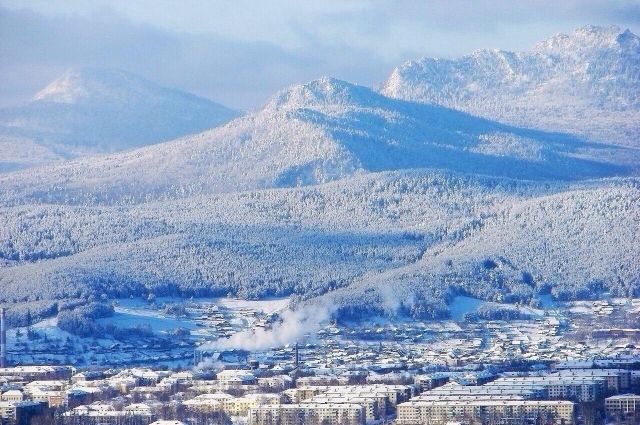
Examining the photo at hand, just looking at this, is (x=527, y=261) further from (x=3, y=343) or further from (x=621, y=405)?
(x=621, y=405)

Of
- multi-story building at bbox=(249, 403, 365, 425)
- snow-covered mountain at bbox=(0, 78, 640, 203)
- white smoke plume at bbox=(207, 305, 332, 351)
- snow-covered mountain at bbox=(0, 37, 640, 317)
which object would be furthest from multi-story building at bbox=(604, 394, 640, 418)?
snow-covered mountain at bbox=(0, 78, 640, 203)

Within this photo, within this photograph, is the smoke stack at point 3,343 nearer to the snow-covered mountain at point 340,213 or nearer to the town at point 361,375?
the town at point 361,375

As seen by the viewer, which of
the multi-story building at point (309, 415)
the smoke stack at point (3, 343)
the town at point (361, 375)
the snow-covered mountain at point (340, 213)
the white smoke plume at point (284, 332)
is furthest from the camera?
the snow-covered mountain at point (340, 213)

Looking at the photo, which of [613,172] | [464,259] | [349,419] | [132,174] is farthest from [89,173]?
[349,419]

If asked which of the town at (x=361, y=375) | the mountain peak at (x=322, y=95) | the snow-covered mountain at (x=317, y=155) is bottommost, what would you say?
the town at (x=361, y=375)

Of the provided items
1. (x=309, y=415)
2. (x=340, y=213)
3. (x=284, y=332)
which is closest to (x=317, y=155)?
(x=340, y=213)

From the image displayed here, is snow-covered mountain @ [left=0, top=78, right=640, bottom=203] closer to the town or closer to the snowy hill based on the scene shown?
the snowy hill

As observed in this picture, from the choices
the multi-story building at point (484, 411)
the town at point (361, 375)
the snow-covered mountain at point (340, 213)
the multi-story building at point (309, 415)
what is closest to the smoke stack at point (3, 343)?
the town at point (361, 375)
